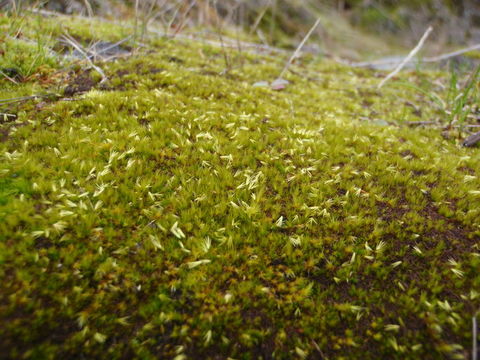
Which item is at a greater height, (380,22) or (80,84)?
(380,22)

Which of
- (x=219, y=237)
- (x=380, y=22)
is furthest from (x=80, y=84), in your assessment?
(x=380, y=22)

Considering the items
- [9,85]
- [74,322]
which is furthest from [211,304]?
[9,85]

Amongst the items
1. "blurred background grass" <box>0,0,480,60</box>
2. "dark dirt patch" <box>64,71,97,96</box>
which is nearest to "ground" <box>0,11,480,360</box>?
"dark dirt patch" <box>64,71,97,96</box>

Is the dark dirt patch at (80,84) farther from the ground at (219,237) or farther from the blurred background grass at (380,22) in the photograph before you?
the blurred background grass at (380,22)

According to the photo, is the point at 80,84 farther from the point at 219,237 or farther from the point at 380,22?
the point at 380,22

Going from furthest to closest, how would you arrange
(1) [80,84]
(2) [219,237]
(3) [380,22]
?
(3) [380,22] → (1) [80,84] → (2) [219,237]

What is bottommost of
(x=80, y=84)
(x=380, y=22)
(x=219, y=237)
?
(x=219, y=237)

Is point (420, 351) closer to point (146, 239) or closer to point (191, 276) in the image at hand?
point (191, 276)

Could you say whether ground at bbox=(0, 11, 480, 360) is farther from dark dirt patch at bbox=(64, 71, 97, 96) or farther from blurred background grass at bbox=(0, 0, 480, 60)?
blurred background grass at bbox=(0, 0, 480, 60)
